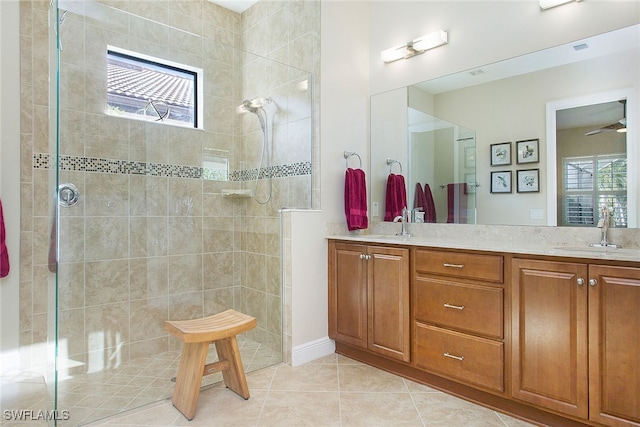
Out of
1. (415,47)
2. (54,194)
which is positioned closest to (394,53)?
(415,47)

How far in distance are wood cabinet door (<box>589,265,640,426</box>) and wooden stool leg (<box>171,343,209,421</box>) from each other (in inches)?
73.1

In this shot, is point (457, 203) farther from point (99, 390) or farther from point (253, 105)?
point (99, 390)

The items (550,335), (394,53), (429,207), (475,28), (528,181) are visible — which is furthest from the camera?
(394,53)

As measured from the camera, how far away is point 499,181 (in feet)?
7.81

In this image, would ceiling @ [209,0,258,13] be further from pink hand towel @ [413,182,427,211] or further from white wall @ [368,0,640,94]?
pink hand towel @ [413,182,427,211]

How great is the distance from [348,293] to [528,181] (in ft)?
4.59

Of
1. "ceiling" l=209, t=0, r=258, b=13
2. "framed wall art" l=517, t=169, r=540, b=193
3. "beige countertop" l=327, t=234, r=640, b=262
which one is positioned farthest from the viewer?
"ceiling" l=209, t=0, r=258, b=13

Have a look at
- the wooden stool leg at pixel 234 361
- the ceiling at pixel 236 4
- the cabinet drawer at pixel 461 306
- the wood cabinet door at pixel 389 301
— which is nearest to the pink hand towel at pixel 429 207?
the wood cabinet door at pixel 389 301

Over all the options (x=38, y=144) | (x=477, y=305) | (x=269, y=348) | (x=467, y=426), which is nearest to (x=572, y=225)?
(x=477, y=305)

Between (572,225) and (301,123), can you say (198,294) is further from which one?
(572,225)

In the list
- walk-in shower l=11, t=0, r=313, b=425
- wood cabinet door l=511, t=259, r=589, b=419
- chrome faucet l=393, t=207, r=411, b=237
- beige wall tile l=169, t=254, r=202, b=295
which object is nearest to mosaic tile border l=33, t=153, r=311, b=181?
walk-in shower l=11, t=0, r=313, b=425

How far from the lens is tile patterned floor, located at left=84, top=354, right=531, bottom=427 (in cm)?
184

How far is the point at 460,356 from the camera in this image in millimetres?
2033

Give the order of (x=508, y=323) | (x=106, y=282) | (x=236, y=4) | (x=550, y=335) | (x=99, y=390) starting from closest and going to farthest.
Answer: (x=550, y=335)
(x=508, y=323)
(x=99, y=390)
(x=106, y=282)
(x=236, y=4)
